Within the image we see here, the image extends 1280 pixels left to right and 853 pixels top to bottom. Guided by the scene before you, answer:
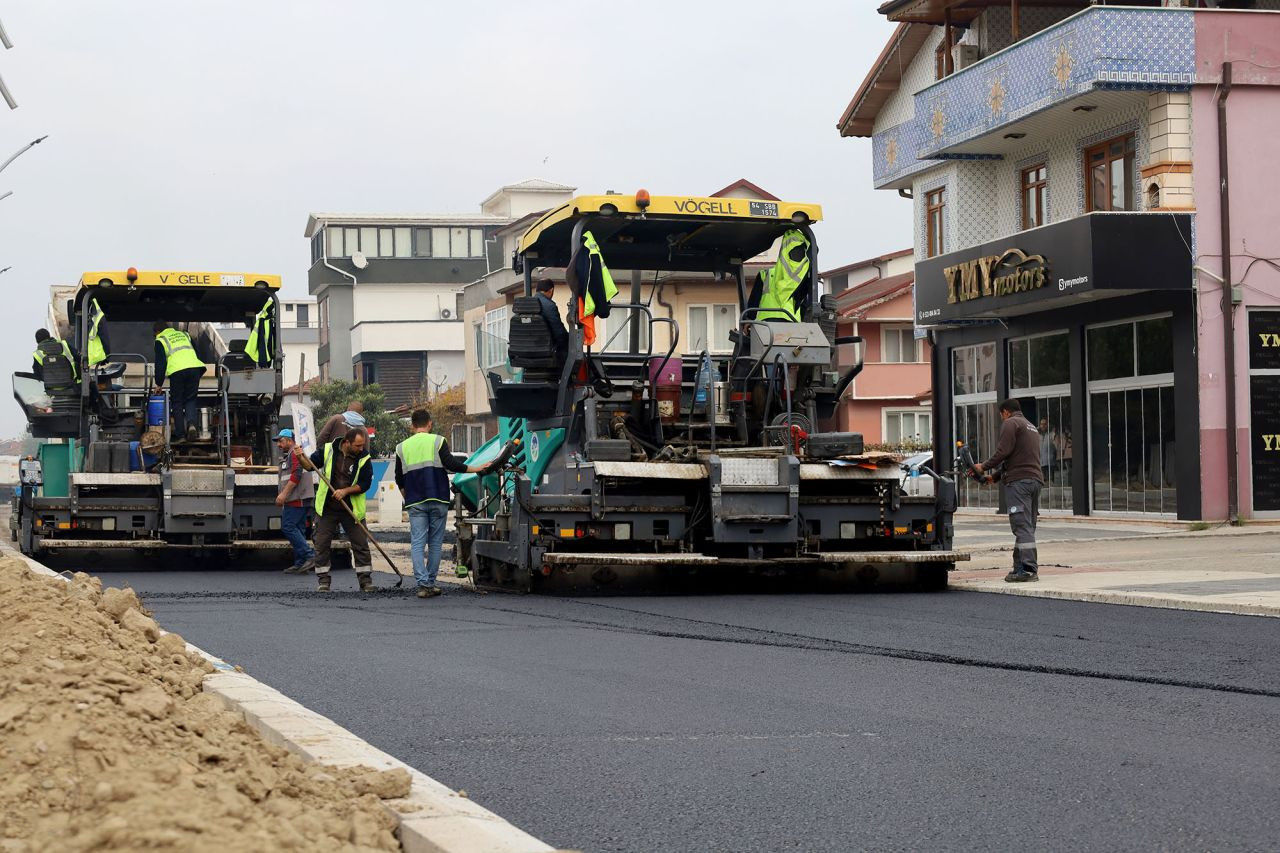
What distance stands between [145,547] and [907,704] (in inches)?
442

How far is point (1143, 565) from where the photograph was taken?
1653 cm

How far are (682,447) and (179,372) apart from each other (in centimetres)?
659

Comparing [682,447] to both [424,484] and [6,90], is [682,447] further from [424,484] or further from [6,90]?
[6,90]

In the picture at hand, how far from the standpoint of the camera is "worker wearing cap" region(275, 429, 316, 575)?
17.4m

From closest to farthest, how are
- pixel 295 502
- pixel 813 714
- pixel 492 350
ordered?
pixel 813 714
pixel 492 350
pixel 295 502

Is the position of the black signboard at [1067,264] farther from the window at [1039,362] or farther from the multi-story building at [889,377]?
the multi-story building at [889,377]

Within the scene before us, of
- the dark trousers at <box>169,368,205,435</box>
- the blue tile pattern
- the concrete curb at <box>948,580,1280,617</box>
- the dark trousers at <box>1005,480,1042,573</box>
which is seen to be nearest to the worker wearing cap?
the dark trousers at <box>169,368,205,435</box>

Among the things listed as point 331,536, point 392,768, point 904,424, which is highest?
point 904,424

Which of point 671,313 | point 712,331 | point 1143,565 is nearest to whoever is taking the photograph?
point 671,313

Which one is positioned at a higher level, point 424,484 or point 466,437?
point 466,437

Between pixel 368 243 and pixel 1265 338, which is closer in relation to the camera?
pixel 1265 338

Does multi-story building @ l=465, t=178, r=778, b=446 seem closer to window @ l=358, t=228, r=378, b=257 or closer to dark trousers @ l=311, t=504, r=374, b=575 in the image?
dark trousers @ l=311, t=504, r=374, b=575

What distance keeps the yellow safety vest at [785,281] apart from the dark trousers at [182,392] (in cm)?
654

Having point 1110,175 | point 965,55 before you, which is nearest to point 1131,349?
point 1110,175
